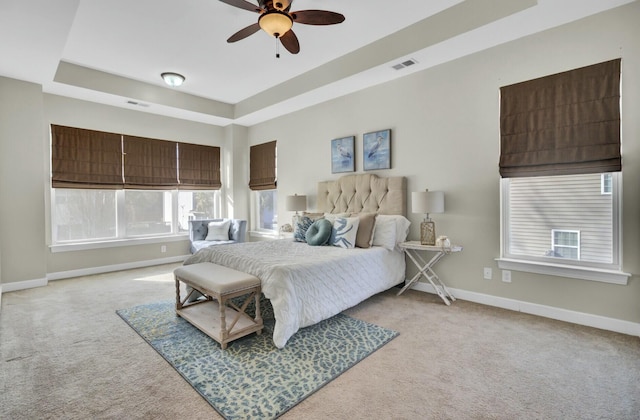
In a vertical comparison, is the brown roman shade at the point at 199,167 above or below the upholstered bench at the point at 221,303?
above

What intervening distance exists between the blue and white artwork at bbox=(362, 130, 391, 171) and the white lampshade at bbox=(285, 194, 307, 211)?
3.90 ft

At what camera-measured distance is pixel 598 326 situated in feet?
8.79

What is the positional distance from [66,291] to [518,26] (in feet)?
19.1

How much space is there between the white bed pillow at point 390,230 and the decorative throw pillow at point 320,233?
0.58 metres

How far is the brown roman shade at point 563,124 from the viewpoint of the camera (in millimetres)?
2602

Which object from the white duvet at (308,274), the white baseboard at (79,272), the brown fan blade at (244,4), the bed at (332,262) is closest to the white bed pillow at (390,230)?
the bed at (332,262)

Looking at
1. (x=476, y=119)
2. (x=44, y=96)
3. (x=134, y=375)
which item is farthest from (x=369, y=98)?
(x=44, y=96)

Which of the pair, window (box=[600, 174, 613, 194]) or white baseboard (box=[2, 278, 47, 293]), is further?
white baseboard (box=[2, 278, 47, 293])

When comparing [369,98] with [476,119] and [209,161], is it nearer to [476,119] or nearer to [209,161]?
[476,119]

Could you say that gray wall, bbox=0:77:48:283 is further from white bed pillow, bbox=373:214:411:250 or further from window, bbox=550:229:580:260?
window, bbox=550:229:580:260

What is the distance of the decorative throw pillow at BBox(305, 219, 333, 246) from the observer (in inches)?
146

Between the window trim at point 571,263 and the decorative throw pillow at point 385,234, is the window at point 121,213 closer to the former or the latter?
the decorative throw pillow at point 385,234

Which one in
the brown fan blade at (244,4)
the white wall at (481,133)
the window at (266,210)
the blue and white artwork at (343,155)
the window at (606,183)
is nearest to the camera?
the brown fan blade at (244,4)

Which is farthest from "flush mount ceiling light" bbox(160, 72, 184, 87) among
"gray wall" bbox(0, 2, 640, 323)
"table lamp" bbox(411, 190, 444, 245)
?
"table lamp" bbox(411, 190, 444, 245)
